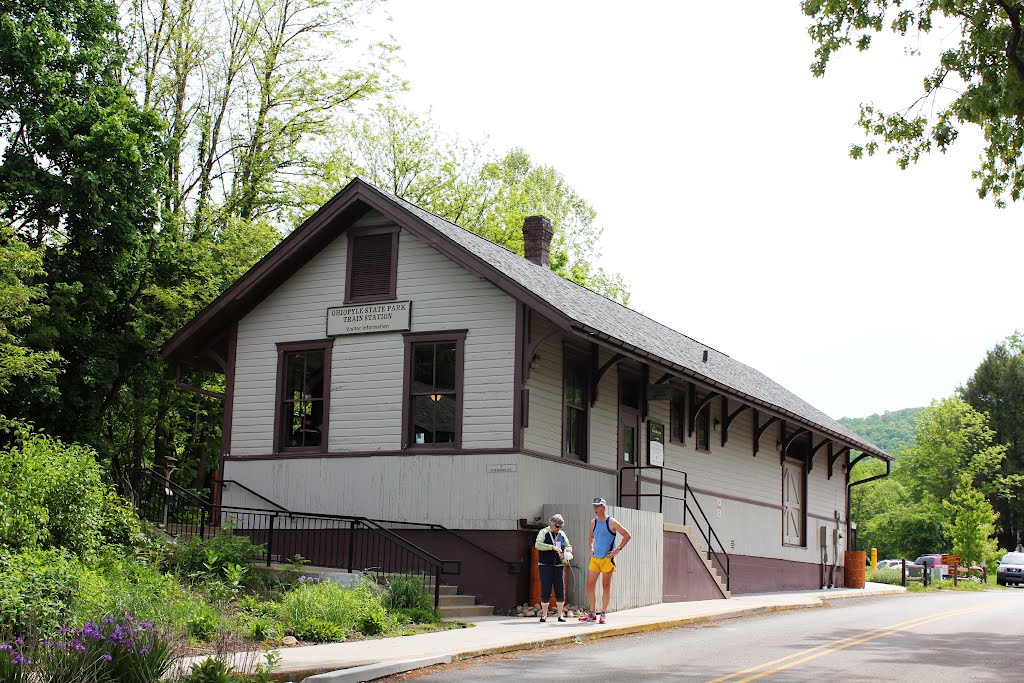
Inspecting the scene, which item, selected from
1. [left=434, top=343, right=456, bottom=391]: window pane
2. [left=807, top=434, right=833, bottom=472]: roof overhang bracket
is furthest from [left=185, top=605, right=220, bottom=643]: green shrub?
[left=807, top=434, right=833, bottom=472]: roof overhang bracket

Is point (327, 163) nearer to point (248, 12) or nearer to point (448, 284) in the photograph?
point (248, 12)

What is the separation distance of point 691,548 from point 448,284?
744 cm

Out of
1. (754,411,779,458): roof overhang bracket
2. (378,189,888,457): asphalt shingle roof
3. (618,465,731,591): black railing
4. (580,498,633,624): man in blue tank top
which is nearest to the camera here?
(580,498,633,624): man in blue tank top

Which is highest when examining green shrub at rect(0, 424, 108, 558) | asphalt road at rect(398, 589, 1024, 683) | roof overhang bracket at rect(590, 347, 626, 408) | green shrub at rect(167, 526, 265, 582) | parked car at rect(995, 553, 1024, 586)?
roof overhang bracket at rect(590, 347, 626, 408)

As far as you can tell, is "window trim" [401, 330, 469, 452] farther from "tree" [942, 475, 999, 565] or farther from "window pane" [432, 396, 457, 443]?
"tree" [942, 475, 999, 565]

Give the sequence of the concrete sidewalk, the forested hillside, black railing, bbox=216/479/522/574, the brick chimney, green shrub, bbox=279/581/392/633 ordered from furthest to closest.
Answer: the forested hillside
the brick chimney
black railing, bbox=216/479/522/574
green shrub, bbox=279/581/392/633
the concrete sidewalk

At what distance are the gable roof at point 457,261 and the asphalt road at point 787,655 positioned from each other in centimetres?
517

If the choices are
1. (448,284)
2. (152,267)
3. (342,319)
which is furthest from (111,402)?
(448,284)

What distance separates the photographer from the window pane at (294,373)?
2173 cm

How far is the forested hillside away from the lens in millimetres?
137125

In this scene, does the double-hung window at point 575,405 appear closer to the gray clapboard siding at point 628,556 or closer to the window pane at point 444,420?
the gray clapboard siding at point 628,556

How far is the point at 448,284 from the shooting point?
20.4 meters

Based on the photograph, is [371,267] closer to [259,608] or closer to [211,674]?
[259,608]

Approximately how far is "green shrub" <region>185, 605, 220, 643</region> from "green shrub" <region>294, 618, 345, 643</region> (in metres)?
1.14
